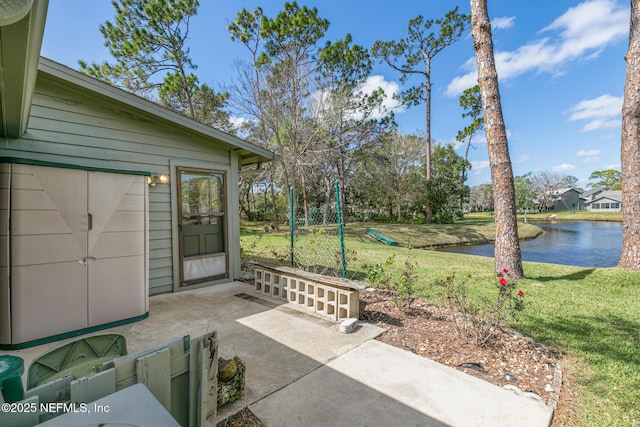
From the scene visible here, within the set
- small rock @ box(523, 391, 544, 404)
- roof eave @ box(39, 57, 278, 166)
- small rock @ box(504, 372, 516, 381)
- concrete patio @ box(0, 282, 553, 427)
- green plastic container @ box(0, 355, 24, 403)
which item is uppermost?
roof eave @ box(39, 57, 278, 166)

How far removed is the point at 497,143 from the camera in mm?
5133

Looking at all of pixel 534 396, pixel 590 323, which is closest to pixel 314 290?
pixel 534 396

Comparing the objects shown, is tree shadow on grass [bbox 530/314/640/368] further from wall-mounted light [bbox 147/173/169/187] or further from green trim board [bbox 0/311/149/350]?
wall-mounted light [bbox 147/173/169/187]

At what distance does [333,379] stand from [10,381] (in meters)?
1.83

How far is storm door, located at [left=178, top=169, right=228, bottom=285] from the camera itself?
174 inches

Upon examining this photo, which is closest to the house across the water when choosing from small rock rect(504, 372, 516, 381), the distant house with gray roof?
small rock rect(504, 372, 516, 381)

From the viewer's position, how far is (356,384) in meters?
2.10

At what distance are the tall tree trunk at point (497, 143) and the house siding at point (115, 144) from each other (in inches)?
193

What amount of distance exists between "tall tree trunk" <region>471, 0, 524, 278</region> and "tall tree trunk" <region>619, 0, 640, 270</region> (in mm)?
2578

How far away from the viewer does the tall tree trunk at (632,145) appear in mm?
5520

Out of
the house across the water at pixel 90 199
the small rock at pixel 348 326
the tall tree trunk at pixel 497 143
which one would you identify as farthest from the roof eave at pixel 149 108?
the tall tree trunk at pixel 497 143

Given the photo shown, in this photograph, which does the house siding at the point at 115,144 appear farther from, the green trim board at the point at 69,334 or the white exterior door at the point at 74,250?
the green trim board at the point at 69,334

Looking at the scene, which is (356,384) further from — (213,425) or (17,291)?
(17,291)

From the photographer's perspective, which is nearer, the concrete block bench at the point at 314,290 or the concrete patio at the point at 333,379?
the concrete patio at the point at 333,379
